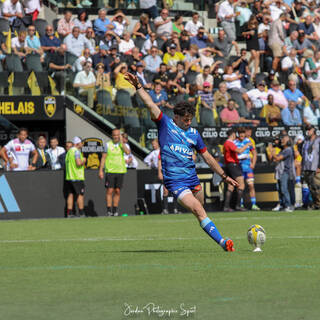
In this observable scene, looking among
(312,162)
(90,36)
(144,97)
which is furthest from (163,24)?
(144,97)

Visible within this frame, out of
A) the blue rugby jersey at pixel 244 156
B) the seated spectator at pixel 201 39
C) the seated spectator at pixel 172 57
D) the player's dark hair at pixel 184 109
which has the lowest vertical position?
the blue rugby jersey at pixel 244 156

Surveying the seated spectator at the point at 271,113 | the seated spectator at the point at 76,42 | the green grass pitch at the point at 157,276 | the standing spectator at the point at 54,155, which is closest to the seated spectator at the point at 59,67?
the seated spectator at the point at 76,42

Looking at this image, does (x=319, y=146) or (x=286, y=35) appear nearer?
(x=319, y=146)

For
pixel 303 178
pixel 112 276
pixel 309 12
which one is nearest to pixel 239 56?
pixel 309 12

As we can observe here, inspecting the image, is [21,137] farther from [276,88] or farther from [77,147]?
[276,88]

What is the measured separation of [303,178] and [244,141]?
2.07 metres

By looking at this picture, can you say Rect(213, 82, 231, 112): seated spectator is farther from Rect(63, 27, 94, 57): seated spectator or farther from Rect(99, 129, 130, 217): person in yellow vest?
Rect(63, 27, 94, 57): seated spectator

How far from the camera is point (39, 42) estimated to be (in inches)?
1032

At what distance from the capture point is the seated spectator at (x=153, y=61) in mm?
27672

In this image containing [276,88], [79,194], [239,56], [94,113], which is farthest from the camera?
[239,56]

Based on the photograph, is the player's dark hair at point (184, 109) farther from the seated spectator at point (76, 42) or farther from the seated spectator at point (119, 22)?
the seated spectator at point (119, 22)

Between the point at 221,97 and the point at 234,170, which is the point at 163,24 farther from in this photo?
the point at 234,170

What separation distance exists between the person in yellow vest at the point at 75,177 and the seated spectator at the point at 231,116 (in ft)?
15.5

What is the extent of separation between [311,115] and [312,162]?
13.5 ft
